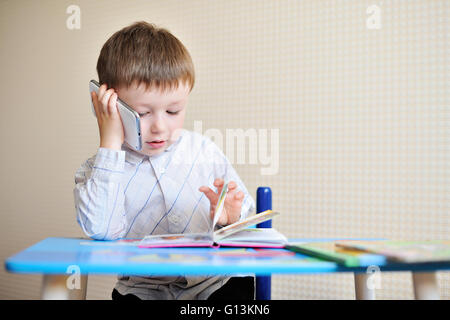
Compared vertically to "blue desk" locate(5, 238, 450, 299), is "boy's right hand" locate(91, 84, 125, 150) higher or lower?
higher


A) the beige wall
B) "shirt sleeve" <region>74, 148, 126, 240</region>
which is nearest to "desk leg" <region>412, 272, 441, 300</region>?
"shirt sleeve" <region>74, 148, 126, 240</region>

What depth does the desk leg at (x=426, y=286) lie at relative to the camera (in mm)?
586

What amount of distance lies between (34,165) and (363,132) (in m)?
1.86

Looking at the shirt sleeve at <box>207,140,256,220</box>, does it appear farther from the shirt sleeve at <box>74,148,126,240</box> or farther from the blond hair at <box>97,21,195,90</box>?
the shirt sleeve at <box>74,148,126,240</box>

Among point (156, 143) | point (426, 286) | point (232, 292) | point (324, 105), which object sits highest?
point (324, 105)

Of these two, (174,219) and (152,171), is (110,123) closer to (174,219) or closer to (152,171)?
(152,171)

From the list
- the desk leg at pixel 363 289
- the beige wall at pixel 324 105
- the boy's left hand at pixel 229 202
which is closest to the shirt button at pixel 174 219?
the boy's left hand at pixel 229 202

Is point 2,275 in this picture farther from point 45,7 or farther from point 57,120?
point 45,7

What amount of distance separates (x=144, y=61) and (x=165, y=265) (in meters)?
0.62

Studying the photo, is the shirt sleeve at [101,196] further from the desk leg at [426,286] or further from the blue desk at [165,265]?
the desk leg at [426,286]

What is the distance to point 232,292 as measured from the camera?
0.94 metres

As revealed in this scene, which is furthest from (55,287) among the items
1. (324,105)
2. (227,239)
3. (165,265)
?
(324,105)

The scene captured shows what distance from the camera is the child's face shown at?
3.20 feet

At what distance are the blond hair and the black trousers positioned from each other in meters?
0.50
